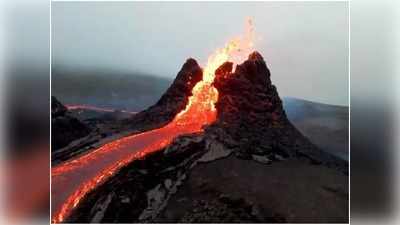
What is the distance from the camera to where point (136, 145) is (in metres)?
2.37

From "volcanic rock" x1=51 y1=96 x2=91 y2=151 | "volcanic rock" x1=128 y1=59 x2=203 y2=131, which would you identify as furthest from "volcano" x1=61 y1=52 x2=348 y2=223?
"volcanic rock" x1=51 y1=96 x2=91 y2=151

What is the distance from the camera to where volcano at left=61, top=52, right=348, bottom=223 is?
2334 millimetres

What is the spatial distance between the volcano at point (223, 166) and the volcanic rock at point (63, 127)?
0.75ft

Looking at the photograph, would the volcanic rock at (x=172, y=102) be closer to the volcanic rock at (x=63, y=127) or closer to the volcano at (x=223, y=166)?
the volcano at (x=223, y=166)

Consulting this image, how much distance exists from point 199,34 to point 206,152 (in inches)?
22.3

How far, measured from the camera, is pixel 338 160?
238cm

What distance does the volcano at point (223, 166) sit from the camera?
2.33 m

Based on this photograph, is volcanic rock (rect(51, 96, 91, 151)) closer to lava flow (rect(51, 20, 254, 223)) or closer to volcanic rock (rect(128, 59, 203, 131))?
lava flow (rect(51, 20, 254, 223))

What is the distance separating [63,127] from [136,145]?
0.36 metres

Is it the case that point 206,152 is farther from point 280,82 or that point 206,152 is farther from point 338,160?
point 338,160

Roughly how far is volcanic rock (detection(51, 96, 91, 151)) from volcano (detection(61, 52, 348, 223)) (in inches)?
9.0

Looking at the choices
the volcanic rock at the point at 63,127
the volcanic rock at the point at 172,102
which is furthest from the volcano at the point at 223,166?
the volcanic rock at the point at 63,127

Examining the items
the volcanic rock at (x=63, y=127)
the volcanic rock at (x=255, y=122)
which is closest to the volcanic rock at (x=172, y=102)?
the volcanic rock at (x=255, y=122)

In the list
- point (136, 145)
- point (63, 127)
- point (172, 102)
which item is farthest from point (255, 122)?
point (63, 127)
